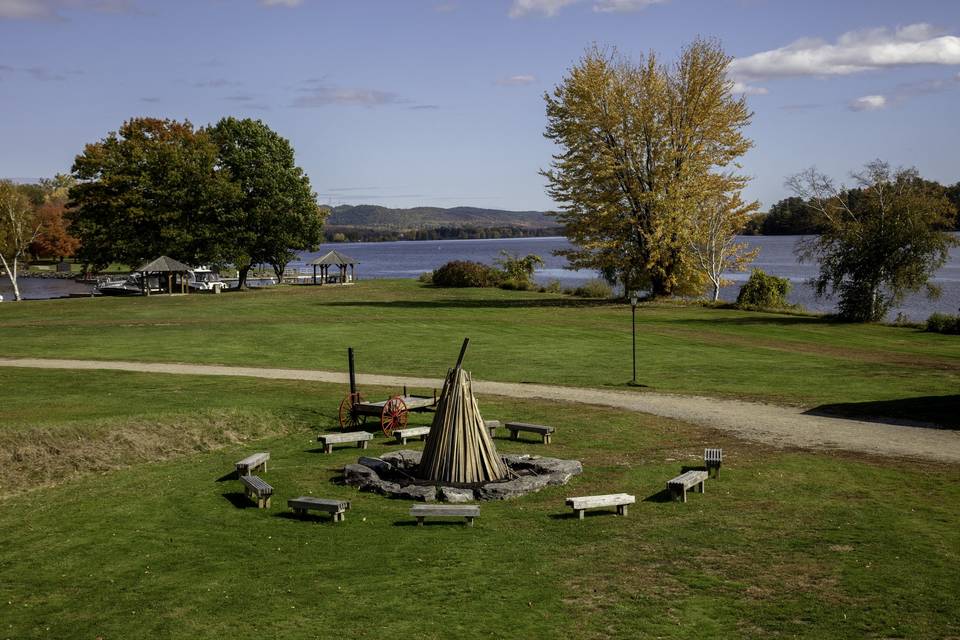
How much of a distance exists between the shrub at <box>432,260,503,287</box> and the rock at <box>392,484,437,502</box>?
5733 centimetres

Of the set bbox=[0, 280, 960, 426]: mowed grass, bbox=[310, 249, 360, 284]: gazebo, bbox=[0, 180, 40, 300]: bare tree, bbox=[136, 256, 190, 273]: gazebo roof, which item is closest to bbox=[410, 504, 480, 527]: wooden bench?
bbox=[0, 280, 960, 426]: mowed grass

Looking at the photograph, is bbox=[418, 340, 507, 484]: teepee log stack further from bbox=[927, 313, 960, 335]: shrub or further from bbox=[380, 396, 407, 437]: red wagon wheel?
bbox=[927, 313, 960, 335]: shrub

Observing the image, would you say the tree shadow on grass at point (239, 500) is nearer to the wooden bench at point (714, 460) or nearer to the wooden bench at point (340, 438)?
the wooden bench at point (340, 438)

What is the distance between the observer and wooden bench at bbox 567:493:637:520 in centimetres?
1488

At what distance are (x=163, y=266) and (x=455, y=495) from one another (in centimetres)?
5425

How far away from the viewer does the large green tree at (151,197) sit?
219 feet

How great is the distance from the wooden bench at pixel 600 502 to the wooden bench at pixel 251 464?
6.44 m

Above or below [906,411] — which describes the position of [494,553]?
below

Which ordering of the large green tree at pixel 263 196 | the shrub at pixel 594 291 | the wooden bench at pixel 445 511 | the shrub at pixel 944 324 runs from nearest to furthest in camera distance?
1. the wooden bench at pixel 445 511
2. the shrub at pixel 944 324
3. the shrub at pixel 594 291
4. the large green tree at pixel 263 196

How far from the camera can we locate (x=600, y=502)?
1500 centimetres

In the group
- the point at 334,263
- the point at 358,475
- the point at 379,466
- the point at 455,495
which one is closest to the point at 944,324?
the point at 379,466

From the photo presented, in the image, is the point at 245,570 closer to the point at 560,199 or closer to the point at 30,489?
the point at 30,489

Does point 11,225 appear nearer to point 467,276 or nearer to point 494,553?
point 467,276

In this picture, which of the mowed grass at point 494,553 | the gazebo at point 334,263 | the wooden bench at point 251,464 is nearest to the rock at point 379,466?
the mowed grass at point 494,553
